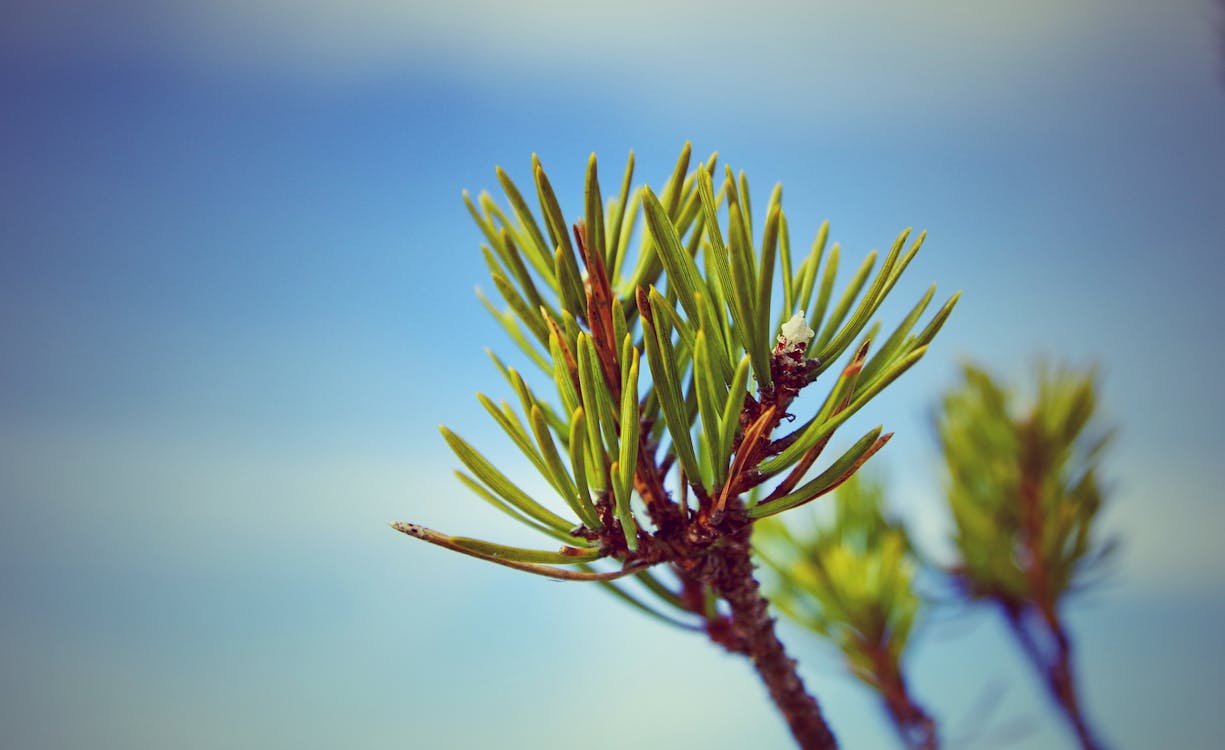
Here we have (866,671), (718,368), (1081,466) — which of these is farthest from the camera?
(1081,466)

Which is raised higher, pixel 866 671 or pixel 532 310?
pixel 532 310

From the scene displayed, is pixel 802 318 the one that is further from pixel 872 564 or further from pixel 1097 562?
pixel 1097 562

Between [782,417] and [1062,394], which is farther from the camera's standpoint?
[1062,394]

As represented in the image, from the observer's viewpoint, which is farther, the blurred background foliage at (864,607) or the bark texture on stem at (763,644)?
the blurred background foliage at (864,607)

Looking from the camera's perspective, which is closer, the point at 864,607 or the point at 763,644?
the point at 763,644

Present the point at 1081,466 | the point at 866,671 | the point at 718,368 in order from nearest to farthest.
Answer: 1. the point at 718,368
2. the point at 866,671
3. the point at 1081,466

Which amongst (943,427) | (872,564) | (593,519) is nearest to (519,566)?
(593,519)

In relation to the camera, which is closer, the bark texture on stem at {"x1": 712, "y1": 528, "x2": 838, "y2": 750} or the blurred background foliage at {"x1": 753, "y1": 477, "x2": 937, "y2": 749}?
the bark texture on stem at {"x1": 712, "y1": 528, "x2": 838, "y2": 750}

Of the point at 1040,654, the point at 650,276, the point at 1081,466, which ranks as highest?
the point at 650,276
